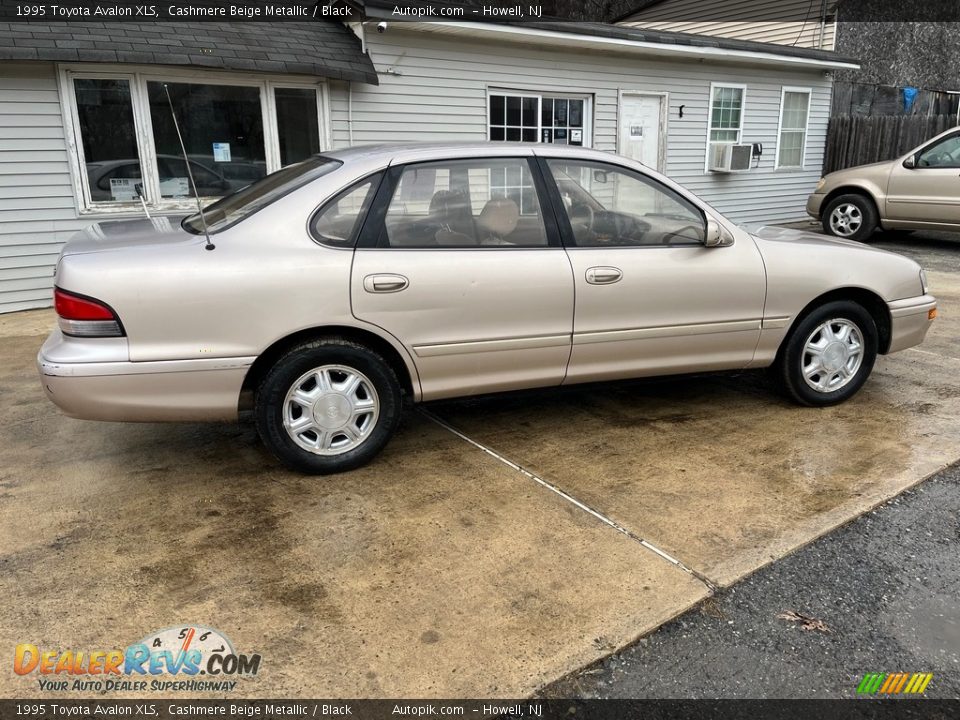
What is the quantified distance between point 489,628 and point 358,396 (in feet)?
4.83

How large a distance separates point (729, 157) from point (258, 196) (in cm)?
1041

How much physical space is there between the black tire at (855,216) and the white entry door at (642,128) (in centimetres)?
270

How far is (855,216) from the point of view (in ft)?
36.8

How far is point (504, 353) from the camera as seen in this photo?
385cm

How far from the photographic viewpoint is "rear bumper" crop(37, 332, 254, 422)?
323 cm

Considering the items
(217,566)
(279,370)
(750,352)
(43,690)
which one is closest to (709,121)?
(750,352)

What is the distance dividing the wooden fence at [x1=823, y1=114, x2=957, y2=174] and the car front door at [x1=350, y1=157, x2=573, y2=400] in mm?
12577

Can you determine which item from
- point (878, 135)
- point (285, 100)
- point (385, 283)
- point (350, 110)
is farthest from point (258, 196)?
point (878, 135)

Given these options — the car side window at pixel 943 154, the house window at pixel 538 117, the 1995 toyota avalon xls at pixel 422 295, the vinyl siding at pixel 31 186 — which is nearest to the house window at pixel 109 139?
the vinyl siding at pixel 31 186

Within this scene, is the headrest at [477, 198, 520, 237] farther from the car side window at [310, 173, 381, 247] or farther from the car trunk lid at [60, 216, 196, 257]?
the car trunk lid at [60, 216, 196, 257]

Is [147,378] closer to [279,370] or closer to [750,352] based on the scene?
[279,370]

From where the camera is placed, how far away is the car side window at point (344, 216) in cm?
354

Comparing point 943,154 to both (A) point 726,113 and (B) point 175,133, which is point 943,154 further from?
(B) point 175,133

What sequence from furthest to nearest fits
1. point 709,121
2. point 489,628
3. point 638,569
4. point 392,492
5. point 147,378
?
point 709,121
point 392,492
point 147,378
point 638,569
point 489,628
